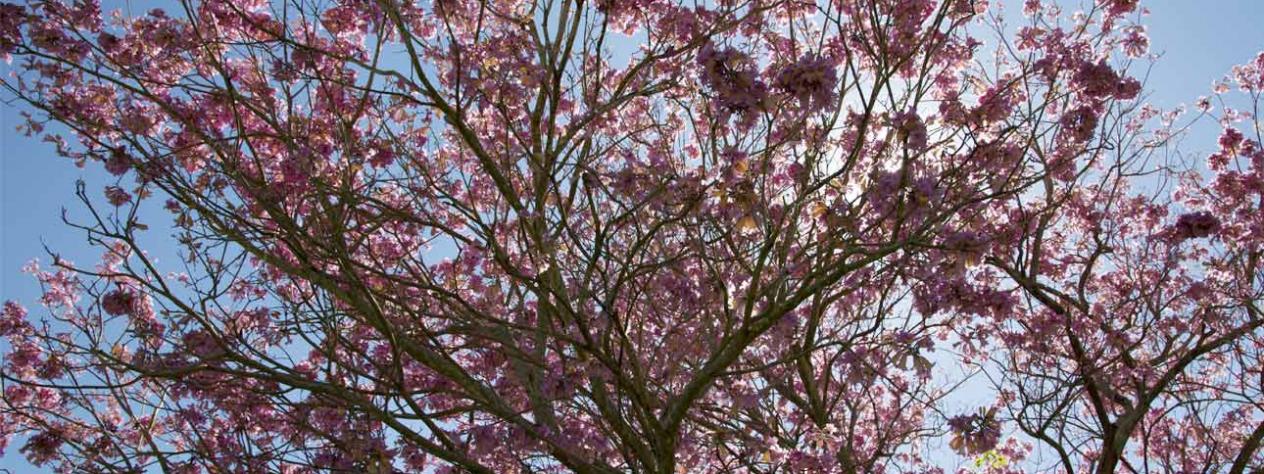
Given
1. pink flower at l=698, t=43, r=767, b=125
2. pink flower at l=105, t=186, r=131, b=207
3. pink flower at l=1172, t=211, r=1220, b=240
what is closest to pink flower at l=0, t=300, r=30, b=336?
pink flower at l=105, t=186, r=131, b=207

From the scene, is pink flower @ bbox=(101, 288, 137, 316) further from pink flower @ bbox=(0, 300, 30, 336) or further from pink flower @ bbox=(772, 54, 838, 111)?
pink flower @ bbox=(772, 54, 838, 111)

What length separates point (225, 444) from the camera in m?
5.44

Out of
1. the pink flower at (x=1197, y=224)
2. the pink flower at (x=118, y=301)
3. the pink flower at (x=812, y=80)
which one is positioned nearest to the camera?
the pink flower at (x=812, y=80)

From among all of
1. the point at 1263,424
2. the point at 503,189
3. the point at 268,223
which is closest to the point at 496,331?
the point at 503,189

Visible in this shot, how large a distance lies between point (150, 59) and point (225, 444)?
2.61 metres

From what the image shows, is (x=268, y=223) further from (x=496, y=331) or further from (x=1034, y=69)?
(x=1034, y=69)

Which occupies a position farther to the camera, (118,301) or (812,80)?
(118,301)

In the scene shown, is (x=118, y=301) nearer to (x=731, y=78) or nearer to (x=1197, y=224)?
(x=731, y=78)

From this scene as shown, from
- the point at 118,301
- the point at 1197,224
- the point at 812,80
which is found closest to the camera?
the point at 812,80

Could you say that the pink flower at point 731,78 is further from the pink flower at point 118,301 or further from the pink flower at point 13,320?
the pink flower at point 13,320

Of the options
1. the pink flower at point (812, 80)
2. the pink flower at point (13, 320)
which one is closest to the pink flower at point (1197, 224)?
the pink flower at point (812, 80)

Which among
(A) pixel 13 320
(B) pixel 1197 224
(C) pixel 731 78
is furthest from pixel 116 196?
(B) pixel 1197 224

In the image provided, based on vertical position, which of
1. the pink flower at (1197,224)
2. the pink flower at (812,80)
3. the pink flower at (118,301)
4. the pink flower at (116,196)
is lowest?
the pink flower at (812,80)

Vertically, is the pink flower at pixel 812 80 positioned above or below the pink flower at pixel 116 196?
below
